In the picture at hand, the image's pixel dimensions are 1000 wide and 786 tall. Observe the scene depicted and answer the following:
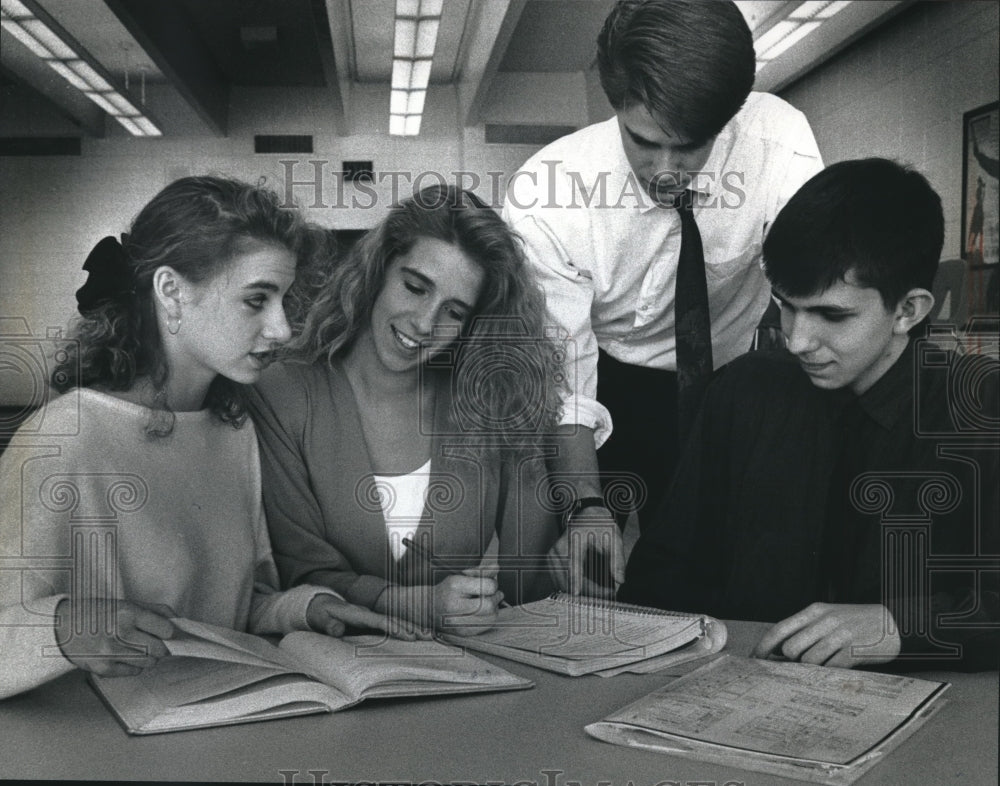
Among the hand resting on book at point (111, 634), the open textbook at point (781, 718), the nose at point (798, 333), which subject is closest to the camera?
the open textbook at point (781, 718)

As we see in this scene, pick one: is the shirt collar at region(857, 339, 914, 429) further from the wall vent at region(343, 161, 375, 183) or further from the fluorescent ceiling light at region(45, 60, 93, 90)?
the fluorescent ceiling light at region(45, 60, 93, 90)

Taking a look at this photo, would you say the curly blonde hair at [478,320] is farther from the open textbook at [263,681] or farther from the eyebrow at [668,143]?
the open textbook at [263,681]

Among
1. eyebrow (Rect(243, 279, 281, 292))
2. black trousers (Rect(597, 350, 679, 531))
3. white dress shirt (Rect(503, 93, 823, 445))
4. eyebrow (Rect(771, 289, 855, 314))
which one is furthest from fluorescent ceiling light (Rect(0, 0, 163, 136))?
eyebrow (Rect(771, 289, 855, 314))

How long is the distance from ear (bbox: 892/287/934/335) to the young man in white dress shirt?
0.74 feet

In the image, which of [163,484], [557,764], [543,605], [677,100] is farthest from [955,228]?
[163,484]

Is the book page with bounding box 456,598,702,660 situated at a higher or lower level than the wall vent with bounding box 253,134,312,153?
lower

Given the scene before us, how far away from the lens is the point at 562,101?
5.14 feet

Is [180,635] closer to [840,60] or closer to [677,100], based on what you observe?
[677,100]

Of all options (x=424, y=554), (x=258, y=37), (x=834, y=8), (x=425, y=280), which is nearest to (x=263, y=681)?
(x=424, y=554)

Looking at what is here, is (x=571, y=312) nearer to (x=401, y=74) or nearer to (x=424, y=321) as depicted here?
(x=424, y=321)

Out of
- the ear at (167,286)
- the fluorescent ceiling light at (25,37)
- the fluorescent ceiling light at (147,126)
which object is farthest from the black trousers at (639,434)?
the fluorescent ceiling light at (25,37)

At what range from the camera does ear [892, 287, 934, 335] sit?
1609 millimetres

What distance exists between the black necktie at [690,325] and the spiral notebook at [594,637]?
320mm

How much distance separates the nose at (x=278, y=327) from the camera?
1540 mm
